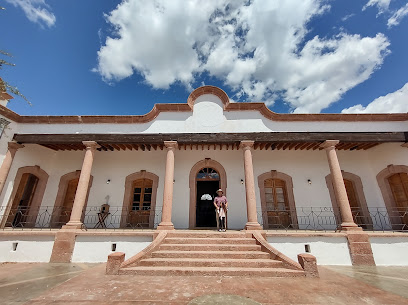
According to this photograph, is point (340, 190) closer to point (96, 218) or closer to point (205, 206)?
point (205, 206)

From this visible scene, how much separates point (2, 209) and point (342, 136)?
13397mm

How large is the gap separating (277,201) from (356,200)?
11.5 ft

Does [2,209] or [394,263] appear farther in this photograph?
[2,209]

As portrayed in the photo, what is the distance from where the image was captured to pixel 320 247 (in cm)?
636

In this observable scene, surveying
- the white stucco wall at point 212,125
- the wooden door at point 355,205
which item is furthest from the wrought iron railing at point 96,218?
the wooden door at point 355,205

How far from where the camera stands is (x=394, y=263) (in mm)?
6188

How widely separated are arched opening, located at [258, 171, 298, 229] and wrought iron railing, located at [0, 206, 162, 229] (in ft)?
15.1

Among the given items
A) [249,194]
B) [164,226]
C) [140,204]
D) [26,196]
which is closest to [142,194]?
[140,204]

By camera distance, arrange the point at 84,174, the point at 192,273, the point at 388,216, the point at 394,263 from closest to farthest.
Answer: the point at 192,273
the point at 394,263
the point at 84,174
the point at 388,216

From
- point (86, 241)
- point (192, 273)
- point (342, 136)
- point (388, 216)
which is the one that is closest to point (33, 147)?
point (86, 241)

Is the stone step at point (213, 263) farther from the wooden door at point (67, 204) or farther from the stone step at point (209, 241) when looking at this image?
the wooden door at point (67, 204)

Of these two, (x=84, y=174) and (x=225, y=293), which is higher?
(x=84, y=174)

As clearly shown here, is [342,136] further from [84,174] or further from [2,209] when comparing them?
[2,209]

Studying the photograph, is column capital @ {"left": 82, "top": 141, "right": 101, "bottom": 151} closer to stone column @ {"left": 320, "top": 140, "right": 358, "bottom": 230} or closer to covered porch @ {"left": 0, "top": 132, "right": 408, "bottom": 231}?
covered porch @ {"left": 0, "top": 132, "right": 408, "bottom": 231}
